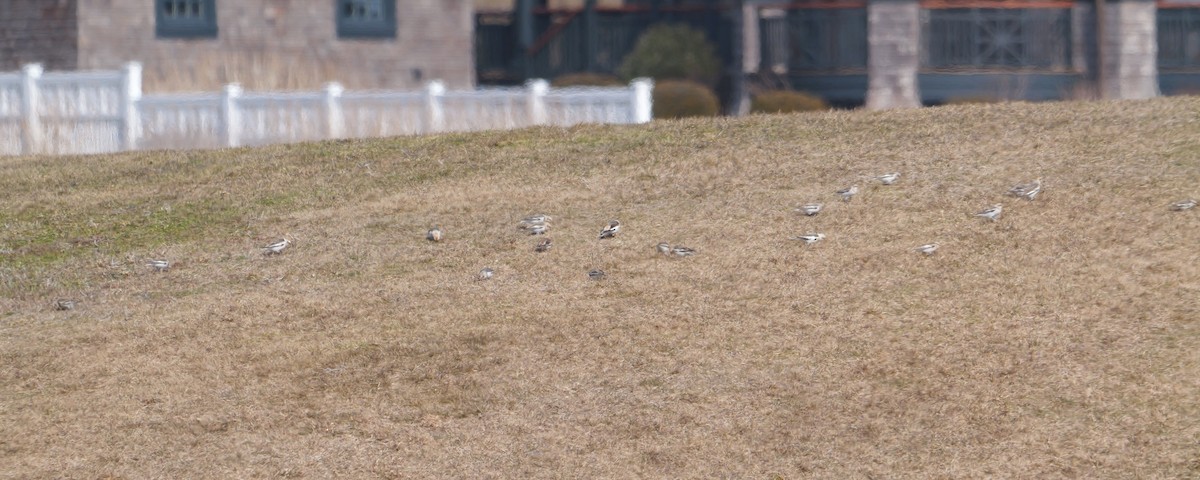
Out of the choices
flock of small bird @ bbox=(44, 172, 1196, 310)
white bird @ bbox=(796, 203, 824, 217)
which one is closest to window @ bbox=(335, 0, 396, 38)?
flock of small bird @ bbox=(44, 172, 1196, 310)

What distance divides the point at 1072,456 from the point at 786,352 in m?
1.76

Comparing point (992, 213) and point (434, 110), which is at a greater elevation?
point (434, 110)

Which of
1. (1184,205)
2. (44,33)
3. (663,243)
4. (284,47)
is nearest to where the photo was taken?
(663,243)

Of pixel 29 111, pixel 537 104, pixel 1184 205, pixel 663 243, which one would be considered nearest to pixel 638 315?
pixel 663 243

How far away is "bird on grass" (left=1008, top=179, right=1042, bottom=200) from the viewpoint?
38.0ft

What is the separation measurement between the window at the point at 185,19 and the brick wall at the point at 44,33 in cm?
123

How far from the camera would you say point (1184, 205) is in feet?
37.1

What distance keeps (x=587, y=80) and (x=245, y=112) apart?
7.82 metres

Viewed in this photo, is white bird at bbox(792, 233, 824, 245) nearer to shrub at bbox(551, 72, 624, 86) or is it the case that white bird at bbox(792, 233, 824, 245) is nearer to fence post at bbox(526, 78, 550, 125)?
fence post at bbox(526, 78, 550, 125)

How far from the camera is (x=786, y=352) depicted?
9.59 meters

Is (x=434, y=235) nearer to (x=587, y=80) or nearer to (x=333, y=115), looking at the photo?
(x=333, y=115)

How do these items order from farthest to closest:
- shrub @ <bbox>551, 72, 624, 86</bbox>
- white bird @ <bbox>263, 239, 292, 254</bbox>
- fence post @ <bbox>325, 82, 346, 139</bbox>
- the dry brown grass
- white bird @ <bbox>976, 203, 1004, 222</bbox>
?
1. shrub @ <bbox>551, 72, 624, 86</bbox>
2. fence post @ <bbox>325, 82, 346, 139</bbox>
3. white bird @ <bbox>263, 239, 292, 254</bbox>
4. white bird @ <bbox>976, 203, 1004, 222</bbox>
5. the dry brown grass

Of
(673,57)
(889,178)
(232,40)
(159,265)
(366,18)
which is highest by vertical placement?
(366,18)

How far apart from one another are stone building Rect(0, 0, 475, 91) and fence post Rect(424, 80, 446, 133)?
262 inches
